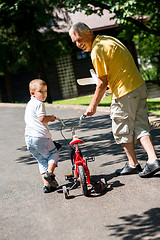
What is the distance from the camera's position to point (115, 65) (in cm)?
470

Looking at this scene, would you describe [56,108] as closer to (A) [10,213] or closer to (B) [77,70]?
(A) [10,213]

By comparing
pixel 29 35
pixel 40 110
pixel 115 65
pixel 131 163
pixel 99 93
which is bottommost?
→ pixel 131 163

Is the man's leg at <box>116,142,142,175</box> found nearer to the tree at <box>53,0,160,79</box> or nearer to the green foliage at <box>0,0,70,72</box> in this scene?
the tree at <box>53,0,160,79</box>

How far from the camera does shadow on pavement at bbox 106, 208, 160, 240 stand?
3375 mm

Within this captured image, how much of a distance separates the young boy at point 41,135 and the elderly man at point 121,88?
649 millimetres

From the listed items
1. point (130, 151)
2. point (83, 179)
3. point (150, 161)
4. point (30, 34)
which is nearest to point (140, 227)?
point (83, 179)

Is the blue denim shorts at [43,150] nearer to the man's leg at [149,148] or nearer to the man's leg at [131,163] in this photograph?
the man's leg at [131,163]

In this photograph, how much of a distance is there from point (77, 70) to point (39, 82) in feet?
71.9

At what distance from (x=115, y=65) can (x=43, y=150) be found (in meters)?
1.50

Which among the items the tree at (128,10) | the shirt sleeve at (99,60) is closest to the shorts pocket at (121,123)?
the shirt sleeve at (99,60)

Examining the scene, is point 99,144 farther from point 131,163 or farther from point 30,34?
point 30,34

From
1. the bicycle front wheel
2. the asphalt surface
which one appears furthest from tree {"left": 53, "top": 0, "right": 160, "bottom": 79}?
the bicycle front wheel

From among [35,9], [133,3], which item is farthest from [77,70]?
[133,3]

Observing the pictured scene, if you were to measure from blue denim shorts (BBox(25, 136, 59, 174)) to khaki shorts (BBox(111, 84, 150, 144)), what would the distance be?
901 mm
